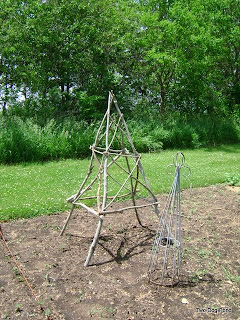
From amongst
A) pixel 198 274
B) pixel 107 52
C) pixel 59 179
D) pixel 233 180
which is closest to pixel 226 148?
pixel 107 52

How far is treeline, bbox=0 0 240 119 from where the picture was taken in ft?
43.1

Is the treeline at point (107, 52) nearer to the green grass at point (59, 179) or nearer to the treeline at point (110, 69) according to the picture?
the treeline at point (110, 69)

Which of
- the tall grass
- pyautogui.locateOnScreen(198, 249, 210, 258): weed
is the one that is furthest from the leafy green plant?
the tall grass

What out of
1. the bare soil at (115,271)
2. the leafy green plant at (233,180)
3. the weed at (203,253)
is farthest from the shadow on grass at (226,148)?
the weed at (203,253)

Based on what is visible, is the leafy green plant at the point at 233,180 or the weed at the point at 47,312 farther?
the leafy green plant at the point at 233,180

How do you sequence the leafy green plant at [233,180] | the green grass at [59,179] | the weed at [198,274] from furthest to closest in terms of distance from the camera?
the leafy green plant at [233,180] → the green grass at [59,179] → the weed at [198,274]

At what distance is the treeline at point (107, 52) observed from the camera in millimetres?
13141

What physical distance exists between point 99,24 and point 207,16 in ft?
18.4

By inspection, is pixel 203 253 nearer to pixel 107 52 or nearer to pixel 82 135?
pixel 82 135

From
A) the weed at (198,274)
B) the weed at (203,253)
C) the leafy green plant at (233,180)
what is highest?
the leafy green plant at (233,180)

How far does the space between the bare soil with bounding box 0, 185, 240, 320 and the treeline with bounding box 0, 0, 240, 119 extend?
860 cm

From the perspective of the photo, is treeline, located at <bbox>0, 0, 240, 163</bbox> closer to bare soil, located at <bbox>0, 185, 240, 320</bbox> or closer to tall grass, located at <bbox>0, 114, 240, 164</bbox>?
tall grass, located at <bbox>0, 114, 240, 164</bbox>

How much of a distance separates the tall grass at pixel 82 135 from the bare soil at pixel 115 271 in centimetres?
491

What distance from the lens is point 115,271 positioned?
3.89m
